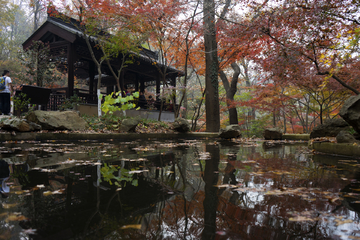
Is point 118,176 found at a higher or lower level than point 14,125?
lower

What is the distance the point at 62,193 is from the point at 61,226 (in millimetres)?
577

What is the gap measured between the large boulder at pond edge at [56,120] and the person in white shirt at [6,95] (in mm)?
1805

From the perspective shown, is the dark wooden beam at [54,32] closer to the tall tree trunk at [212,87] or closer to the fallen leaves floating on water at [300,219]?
the tall tree trunk at [212,87]

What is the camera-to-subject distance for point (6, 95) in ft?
24.5

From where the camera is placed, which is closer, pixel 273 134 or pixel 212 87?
pixel 273 134

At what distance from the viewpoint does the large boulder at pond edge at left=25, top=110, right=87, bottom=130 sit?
21.1ft

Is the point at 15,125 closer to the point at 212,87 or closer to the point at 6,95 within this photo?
the point at 6,95

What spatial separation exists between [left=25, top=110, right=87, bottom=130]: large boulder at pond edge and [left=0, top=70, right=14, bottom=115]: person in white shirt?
5.92 ft

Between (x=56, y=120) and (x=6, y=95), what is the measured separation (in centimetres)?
261

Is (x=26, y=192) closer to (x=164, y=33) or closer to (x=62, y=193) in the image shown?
(x=62, y=193)

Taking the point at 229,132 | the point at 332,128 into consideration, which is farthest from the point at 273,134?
the point at 332,128

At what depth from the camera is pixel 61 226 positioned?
102 cm

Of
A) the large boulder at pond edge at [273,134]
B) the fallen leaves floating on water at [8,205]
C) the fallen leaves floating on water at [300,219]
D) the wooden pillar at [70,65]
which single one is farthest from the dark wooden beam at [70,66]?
the fallen leaves floating on water at [300,219]

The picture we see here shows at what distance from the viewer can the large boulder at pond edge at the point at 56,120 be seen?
21.1 ft
